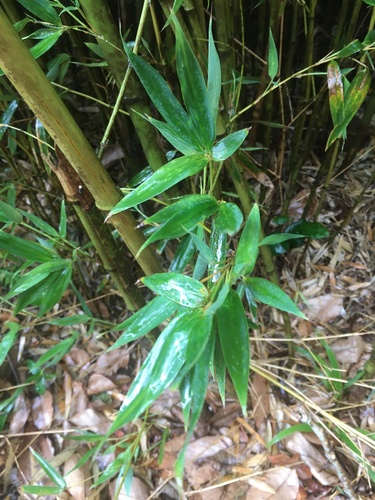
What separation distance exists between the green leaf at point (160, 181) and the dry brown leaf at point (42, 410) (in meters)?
0.75

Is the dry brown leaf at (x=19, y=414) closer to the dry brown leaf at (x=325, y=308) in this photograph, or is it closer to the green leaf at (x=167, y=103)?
the dry brown leaf at (x=325, y=308)

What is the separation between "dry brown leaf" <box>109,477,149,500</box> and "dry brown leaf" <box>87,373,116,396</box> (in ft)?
0.66

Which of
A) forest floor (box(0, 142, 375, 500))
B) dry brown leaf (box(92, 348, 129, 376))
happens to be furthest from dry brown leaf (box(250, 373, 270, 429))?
dry brown leaf (box(92, 348, 129, 376))

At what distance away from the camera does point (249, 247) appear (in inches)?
15.7

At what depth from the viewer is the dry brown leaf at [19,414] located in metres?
0.93

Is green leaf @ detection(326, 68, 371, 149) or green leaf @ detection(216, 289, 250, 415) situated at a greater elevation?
green leaf @ detection(326, 68, 371, 149)

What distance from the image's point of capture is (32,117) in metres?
0.74

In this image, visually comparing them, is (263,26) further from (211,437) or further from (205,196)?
(211,437)

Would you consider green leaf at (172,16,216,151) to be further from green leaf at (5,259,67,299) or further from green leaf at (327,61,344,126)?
green leaf at (5,259,67,299)

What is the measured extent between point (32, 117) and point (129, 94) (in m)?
0.31

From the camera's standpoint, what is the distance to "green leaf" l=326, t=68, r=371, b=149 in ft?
1.58

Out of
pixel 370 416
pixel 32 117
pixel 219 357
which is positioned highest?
pixel 32 117

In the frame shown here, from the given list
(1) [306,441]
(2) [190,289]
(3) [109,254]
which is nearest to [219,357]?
(2) [190,289]

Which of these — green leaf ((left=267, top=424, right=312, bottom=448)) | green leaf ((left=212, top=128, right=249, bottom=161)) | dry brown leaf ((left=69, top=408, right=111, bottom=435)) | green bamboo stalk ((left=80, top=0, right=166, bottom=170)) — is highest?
green bamboo stalk ((left=80, top=0, right=166, bottom=170))
